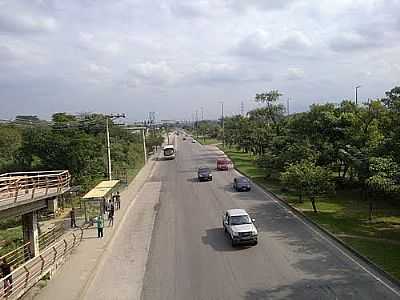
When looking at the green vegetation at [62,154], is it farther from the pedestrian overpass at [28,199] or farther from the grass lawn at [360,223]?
the pedestrian overpass at [28,199]

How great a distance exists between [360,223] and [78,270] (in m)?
15.8

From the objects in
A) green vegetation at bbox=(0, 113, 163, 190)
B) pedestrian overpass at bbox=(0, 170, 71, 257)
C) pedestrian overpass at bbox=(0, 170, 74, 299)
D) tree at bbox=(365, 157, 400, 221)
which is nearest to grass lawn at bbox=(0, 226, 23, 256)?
pedestrian overpass at bbox=(0, 170, 74, 299)

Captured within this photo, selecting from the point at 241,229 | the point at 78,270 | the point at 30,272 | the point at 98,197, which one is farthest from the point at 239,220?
the point at 30,272

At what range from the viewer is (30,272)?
609 inches

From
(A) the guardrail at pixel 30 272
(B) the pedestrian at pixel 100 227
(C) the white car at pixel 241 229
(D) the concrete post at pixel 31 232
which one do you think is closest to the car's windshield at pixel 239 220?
(C) the white car at pixel 241 229

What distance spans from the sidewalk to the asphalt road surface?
2351mm

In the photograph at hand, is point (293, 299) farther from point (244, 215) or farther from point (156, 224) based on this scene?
point (156, 224)

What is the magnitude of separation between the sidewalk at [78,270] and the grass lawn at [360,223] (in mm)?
11279

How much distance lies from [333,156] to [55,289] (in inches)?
1064

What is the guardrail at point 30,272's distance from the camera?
44.5 feet

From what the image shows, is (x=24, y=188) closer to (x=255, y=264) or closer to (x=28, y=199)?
(x=28, y=199)

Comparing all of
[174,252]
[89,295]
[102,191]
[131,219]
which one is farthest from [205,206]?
[89,295]

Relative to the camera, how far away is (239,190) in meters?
38.8

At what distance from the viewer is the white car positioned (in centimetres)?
2108
